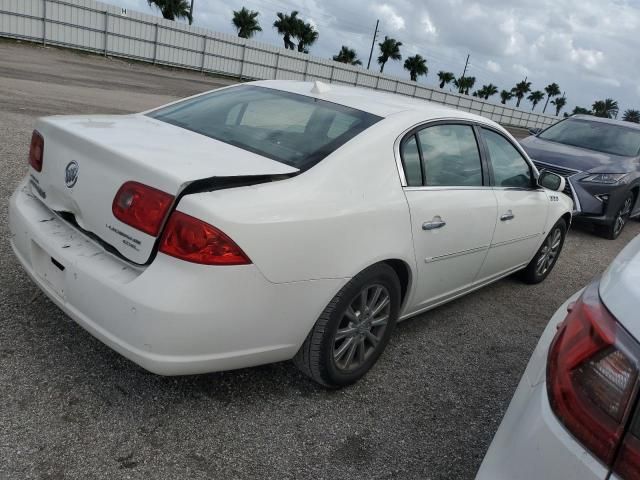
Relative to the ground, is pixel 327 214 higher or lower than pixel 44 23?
higher

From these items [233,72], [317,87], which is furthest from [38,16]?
[317,87]

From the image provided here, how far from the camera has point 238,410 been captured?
2545 millimetres

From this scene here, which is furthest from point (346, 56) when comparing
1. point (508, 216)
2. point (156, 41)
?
point (508, 216)

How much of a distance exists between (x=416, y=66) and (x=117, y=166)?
63366mm

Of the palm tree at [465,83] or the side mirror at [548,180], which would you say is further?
the palm tree at [465,83]

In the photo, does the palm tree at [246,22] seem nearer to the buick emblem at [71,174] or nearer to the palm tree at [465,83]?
the palm tree at [465,83]

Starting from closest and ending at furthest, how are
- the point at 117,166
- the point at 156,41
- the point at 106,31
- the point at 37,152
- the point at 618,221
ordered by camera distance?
the point at 117,166, the point at 37,152, the point at 618,221, the point at 106,31, the point at 156,41

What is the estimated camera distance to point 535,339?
3.90 metres

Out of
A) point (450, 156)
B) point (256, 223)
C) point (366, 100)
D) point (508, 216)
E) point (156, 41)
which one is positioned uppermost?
point (366, 100)

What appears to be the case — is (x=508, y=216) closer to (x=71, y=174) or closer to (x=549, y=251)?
(x=549, y=251)

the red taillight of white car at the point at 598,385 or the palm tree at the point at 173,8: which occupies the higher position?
the palm tree at the point at 173,8

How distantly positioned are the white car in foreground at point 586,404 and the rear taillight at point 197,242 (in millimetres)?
1154

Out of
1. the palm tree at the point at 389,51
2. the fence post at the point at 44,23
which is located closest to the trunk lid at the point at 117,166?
the fence post at the point at 44,23

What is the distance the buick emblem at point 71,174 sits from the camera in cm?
245
